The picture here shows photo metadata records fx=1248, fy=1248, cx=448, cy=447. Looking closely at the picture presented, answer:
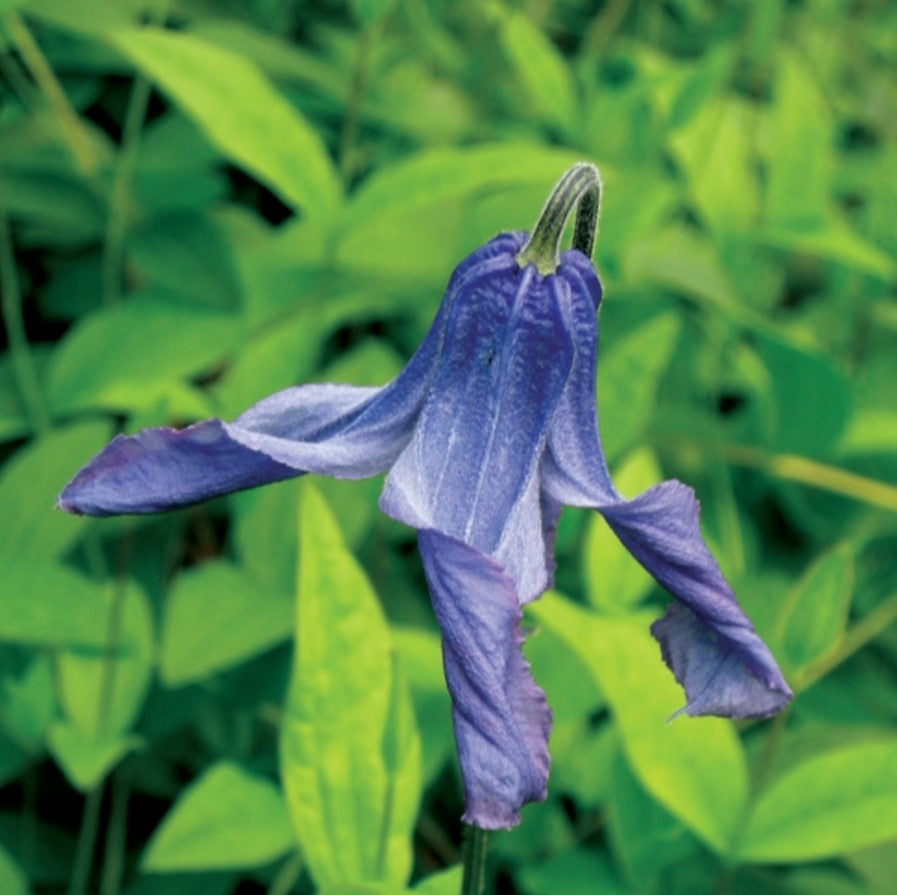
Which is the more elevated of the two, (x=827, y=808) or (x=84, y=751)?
(x=827, y=808)

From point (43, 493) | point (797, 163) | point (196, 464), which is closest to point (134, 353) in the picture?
point (43, 493)

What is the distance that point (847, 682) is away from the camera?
6.81ft

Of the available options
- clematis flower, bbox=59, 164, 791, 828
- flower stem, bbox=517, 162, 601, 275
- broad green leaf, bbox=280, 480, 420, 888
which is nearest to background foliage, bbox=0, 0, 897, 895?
broad green leaf, bbox=280, 480, 420, 888

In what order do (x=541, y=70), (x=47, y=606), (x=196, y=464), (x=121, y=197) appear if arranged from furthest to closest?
(x=541, y=70) → (x=121, y=197) → (x=47, y=606) → (x=196, y=464)

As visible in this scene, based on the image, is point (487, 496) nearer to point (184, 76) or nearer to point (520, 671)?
point (520, 671)

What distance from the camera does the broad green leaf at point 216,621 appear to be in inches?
56.7

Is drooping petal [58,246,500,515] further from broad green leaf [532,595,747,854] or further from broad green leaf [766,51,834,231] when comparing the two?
broad green leaf [766,51,834,231]

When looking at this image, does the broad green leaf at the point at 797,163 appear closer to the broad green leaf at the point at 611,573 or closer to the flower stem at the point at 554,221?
the broad green leaf at the point at 611,573

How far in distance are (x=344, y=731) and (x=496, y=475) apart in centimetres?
31

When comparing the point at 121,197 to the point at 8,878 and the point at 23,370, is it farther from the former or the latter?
the point at 8,878

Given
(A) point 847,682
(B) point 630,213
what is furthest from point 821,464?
(B) point 630,213

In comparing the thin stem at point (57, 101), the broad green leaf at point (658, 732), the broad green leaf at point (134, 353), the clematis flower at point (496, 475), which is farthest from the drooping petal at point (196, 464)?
the thin stem at point (57, 101)

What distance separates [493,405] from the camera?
0.86 meters

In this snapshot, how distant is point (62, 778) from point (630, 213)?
3.78 feet
